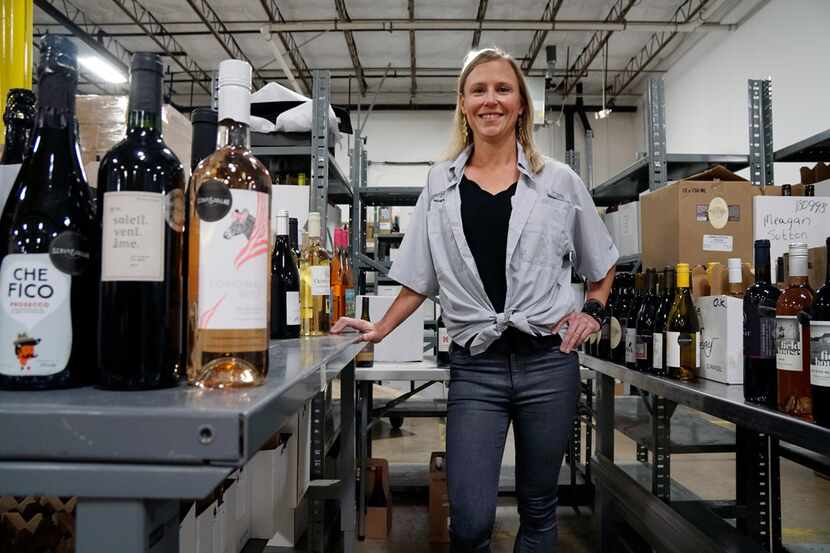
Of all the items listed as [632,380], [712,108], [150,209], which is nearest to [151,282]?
[150,209]

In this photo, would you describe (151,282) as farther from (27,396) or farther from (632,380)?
(632,380)

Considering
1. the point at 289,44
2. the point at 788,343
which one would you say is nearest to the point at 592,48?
the point at 289,44

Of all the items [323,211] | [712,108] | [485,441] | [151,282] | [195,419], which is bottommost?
[485,441]

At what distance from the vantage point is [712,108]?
6309mm

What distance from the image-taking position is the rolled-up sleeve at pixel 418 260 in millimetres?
1716

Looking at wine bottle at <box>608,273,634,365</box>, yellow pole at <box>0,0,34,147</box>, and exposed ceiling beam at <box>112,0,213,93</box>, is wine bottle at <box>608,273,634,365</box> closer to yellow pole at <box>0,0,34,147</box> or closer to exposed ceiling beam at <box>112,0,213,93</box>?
yellow pole at <box>0,0,34,147</box>

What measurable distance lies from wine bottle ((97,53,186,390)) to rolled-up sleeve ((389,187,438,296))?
1170 mm

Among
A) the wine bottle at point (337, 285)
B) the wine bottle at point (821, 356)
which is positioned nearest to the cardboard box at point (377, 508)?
the wine bottle at point (337, 285)

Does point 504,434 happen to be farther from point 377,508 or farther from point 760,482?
point 377,508

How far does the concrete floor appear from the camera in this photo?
9.19 ft

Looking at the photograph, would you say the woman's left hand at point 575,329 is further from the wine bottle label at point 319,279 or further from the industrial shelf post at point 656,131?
the industrial shelf post at point 656,131

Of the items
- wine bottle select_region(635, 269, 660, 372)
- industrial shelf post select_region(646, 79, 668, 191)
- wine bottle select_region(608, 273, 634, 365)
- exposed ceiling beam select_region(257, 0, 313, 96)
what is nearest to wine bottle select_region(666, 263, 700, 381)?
wine bottle select_region(635, 269, 660, 372)

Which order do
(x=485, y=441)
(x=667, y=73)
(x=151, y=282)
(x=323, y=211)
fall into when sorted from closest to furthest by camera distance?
(x=151, y=282) → (x=485, y=441) → (x=323, y=211) → (x=667, y=73)

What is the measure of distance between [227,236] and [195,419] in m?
0.20
